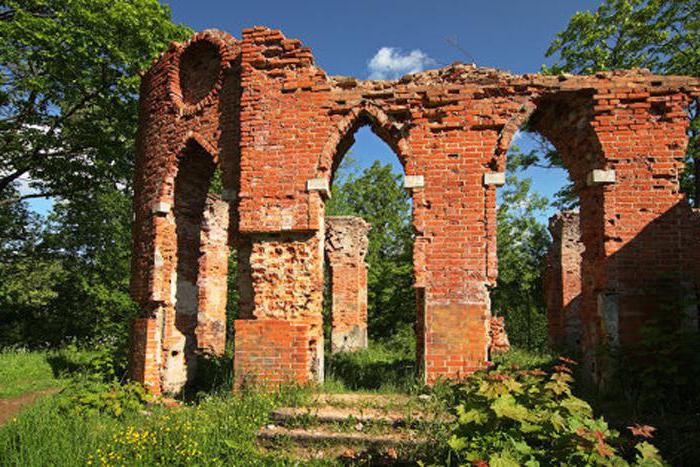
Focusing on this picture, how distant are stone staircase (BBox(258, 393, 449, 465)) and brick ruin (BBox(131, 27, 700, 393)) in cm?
101

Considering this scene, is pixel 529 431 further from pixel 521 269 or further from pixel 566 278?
pixel 521 269

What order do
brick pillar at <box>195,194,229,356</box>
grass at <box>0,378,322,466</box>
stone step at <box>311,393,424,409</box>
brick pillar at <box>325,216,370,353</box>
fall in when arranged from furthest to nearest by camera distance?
brick pillar at <box>325,216,370,353</box> → brick pillar at <box>195,194,229,356</box> → stone step at <box>311,393,424,409</box> → grass at <box>0,378,322,466</box>

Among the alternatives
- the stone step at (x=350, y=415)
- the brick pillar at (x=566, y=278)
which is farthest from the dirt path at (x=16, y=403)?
the brick pillar at (x=566, y=278)

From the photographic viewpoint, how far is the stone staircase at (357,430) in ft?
16.0

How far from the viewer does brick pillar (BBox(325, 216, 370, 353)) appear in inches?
656

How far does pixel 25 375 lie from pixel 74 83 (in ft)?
27.2

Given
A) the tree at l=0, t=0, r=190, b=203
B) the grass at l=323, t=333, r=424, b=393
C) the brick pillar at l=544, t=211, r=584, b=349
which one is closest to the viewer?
the grass at l=323, t=333, r=424, b=393

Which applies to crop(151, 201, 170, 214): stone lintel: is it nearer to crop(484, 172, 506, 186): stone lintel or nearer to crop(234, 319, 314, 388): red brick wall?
crop(234, 319, 314, 388): red brick wall

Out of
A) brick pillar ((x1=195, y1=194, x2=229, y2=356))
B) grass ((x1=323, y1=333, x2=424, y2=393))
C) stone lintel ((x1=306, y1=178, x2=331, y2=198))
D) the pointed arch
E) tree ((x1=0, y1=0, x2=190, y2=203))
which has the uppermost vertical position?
tree ((x1=0, y1=0, x2=190, y2=203))

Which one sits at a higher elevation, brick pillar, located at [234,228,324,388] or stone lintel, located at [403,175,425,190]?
stone lintel, located at [403,175,425,190]

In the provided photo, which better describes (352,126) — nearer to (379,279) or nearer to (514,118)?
(514,118)

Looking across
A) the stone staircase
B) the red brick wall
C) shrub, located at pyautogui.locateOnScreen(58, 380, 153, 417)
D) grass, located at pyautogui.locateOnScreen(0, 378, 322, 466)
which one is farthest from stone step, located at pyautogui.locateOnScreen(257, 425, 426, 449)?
shrub, located at pyautogui.locateOnScreen(58, 380, 153, 417)

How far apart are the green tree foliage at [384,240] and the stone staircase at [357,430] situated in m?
15.0

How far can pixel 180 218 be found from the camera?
912cm
